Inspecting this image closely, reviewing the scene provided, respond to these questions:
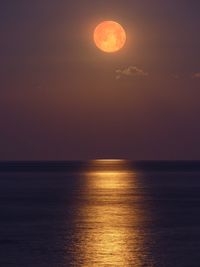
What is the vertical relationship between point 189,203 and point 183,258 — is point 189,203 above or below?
below

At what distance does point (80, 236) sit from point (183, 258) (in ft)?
32.1

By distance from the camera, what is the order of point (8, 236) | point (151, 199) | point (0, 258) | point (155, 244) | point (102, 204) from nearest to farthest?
1. point (0, 258)
2. point (155, 244)
3. point (8, 236)
4. point (102, 204)
5. point (151, 199)

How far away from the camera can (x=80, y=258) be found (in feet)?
121

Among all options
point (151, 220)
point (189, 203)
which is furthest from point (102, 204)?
point (151, 220)

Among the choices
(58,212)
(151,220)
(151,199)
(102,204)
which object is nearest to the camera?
(151,220)

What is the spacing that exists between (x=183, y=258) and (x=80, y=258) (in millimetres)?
5041

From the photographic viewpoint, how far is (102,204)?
72500 millimetres

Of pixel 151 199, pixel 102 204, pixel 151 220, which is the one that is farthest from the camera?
pixel 151 199

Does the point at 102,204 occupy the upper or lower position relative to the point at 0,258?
lower

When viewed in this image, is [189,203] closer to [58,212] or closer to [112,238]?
[58,212]

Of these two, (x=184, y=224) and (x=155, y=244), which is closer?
(x=155, y=244)

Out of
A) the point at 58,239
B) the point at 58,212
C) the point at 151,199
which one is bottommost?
the point at 151,199

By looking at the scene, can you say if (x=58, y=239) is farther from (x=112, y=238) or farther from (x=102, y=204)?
(x=102, y=204)

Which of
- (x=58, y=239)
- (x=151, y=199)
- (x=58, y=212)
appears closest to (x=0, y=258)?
(x=58, y=239)
